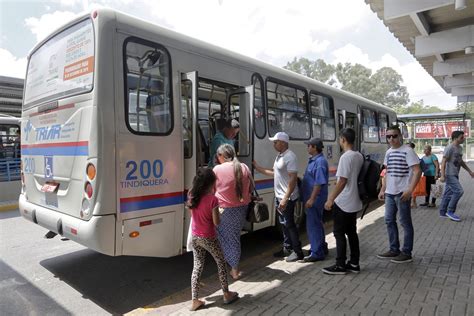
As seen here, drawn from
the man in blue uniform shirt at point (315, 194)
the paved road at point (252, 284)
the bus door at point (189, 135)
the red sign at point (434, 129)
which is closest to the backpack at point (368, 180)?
the man in blue uniform shirt at point (315, 194)

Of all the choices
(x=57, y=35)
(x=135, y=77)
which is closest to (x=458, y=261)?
(x=135, y=77)

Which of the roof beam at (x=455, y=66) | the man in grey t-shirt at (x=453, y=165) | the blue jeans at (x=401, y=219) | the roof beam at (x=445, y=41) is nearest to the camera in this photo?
the blue jeans at (x=401, y=219)

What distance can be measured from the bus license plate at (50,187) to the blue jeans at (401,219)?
13.8 ft

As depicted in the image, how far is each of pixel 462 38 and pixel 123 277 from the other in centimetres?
807

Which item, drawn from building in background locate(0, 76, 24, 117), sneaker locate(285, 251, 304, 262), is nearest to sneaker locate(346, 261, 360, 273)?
sneaker locate(285, 251, 304, 262)

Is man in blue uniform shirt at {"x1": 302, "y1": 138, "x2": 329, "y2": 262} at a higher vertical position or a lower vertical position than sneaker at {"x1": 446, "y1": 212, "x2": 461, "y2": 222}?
higher

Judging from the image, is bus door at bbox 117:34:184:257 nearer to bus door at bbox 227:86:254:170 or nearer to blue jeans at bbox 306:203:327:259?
bus door at bbox 227:86:254:170

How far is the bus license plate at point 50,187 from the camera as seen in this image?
13.1 feet

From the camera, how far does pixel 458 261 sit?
15.3 feet

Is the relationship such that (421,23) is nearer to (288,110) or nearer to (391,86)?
(288,110)

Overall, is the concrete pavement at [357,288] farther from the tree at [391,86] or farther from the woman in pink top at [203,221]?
the tree at [391,86]

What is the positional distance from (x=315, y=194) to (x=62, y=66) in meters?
3.47

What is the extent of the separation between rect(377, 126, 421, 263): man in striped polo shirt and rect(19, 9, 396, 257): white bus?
1.93m

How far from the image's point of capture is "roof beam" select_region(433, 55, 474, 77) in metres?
9.30
